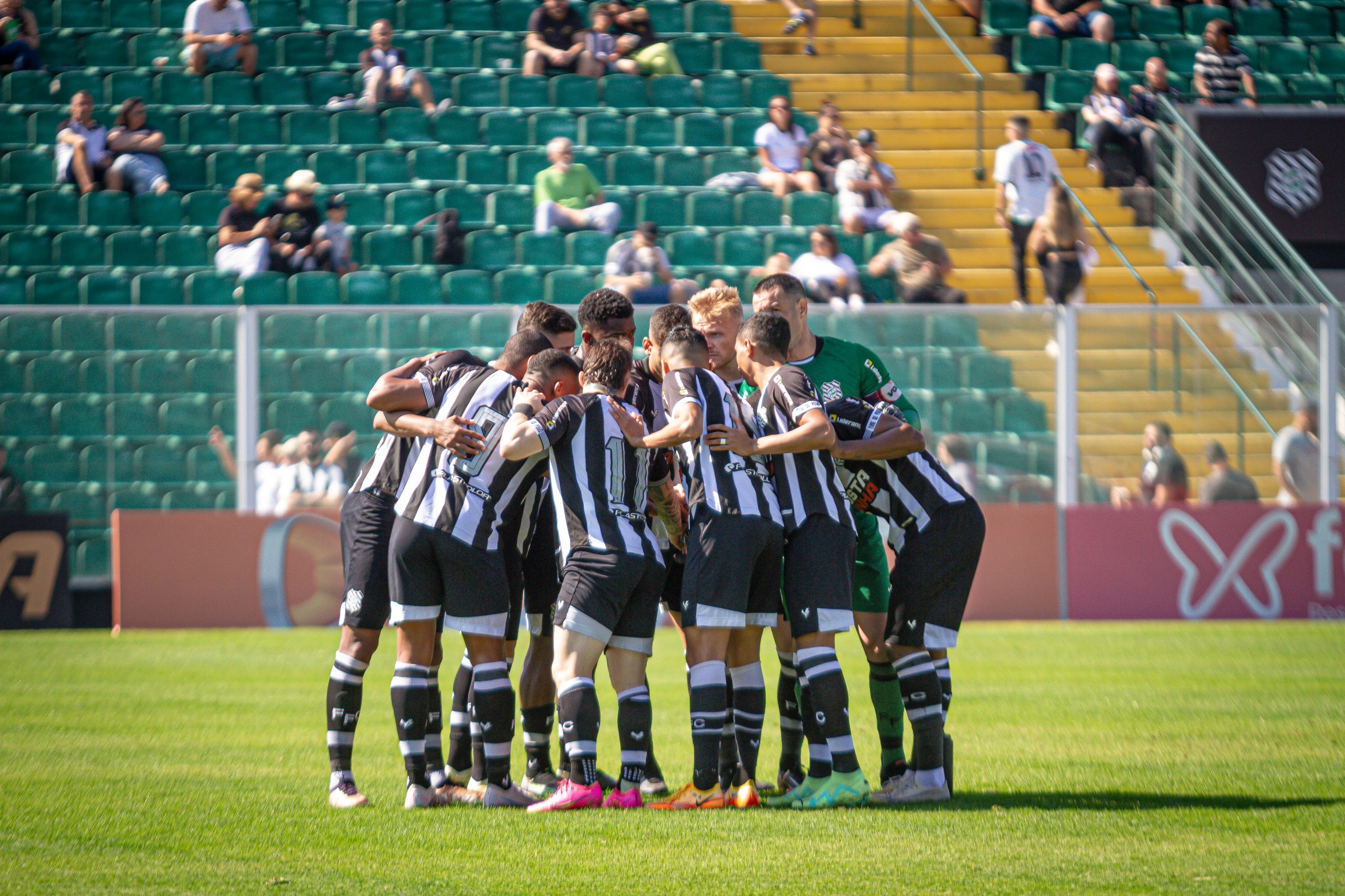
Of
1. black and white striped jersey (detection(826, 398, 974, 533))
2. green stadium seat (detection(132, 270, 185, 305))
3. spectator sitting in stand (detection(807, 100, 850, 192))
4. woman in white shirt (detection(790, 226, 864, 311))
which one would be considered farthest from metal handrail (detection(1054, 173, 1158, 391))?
green stadium seat (detection(132, 270, 185, 305))

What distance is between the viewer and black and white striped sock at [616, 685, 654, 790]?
627cm

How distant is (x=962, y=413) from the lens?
48.2 ft

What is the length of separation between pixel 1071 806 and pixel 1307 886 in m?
1.52

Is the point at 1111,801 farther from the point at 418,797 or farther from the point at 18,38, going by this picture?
the point at 18,38

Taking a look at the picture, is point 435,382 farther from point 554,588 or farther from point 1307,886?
point 1307,886

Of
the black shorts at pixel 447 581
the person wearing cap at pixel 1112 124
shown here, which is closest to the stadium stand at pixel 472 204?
the person wearing cap at pixel 1112 124

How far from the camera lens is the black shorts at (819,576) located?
20.7ft

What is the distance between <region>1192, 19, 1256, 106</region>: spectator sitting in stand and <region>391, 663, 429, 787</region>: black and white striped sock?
53.8ft

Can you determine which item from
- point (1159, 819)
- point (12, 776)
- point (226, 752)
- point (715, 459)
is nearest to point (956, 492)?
point (715, 459)

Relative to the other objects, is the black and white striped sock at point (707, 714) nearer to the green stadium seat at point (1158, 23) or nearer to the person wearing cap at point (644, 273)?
the person wearing cap at point (644, 273)

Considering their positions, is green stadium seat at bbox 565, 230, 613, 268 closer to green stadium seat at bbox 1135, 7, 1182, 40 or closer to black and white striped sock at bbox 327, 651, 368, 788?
green stadium seat at bbox 1135, 7, 1182, 40

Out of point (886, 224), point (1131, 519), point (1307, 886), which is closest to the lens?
point (1307, 886)

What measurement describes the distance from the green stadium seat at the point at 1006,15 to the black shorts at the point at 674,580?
53.9ft

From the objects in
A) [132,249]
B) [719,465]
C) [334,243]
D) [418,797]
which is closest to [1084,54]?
[334,243]
